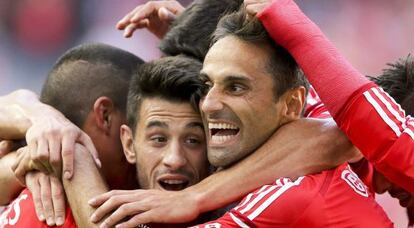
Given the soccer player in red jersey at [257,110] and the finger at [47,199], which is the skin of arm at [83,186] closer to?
the finger at [47,199]

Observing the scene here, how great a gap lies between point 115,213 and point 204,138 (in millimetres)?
496

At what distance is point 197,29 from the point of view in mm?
3592

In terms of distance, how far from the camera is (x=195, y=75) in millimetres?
3385

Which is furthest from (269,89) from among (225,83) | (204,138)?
(204,138)

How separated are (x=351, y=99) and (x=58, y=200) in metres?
1.07

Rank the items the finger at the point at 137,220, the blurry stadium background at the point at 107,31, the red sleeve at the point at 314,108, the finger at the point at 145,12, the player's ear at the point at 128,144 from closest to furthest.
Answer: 1. the finger at the point at 137,220
2. the player's ear at the point at 128,144
3. the red sleeve at the point at 314,108
4. the finger at the point at 145,12
5. the blurry stadium background at the point at 107,31

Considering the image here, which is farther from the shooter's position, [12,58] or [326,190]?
[12,58]

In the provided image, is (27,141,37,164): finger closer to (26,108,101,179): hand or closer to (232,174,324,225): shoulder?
(26,108,101,179): hand

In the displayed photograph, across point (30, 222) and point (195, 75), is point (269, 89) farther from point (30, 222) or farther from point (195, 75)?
point (30, 222)

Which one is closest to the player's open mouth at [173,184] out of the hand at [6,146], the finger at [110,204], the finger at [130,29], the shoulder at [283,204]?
the finger at [110,204]

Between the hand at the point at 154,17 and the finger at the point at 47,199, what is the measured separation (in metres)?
1.11

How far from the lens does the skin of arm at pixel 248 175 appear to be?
3043 millimetres

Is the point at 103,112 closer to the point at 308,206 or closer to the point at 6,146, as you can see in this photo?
the point at 6,146

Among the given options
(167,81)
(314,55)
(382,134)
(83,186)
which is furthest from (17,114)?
(382,134)
